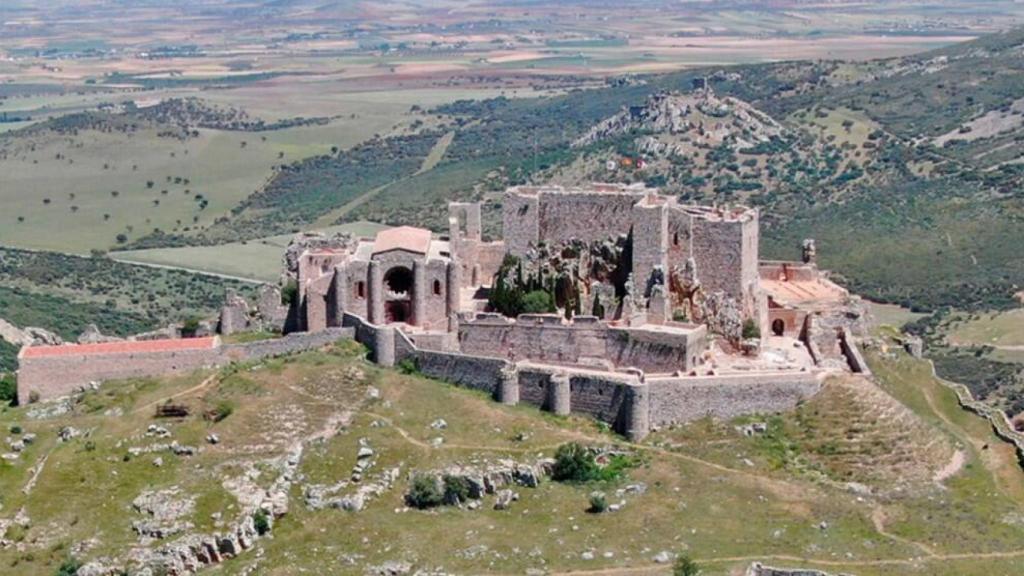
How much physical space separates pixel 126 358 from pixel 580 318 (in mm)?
15308

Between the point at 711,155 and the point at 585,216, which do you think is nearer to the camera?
the point at 585,216

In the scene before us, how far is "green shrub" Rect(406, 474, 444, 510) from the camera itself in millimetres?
50844

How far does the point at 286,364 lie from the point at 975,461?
22.0 m

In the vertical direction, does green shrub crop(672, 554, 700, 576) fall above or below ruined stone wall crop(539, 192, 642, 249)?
below

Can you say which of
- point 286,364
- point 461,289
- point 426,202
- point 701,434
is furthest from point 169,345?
point 426,202

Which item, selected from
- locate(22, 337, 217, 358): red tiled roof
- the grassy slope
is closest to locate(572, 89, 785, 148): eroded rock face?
locate(22, 337, 217, 358): red tiled roof

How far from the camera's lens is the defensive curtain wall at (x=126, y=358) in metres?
59.9

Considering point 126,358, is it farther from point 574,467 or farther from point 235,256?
point 235,256

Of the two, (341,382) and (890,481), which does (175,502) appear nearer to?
(341,382)

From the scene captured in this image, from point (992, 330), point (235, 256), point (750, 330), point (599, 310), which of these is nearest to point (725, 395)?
point (750, 330)

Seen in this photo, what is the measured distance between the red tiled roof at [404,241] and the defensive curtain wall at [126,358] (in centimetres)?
340

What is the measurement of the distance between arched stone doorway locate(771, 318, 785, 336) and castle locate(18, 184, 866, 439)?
0.25 ft

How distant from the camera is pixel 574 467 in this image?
51875 mm

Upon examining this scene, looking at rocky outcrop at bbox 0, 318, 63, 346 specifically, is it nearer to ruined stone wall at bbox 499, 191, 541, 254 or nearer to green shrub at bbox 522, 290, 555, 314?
ruined stone wall at bbox 499, 191, 541, 254
